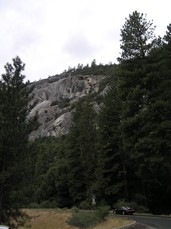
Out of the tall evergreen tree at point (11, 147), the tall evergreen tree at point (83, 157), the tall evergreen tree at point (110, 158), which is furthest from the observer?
the tall evergreen tree at point (83, 157)

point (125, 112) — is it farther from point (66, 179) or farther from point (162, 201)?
point (66, 179)

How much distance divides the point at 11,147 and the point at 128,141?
19917 millimetres

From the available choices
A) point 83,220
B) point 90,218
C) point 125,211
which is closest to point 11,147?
point 90,218

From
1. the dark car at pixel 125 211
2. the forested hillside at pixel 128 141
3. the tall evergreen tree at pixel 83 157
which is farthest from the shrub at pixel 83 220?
the tall evergreen tree at pixel 83 157

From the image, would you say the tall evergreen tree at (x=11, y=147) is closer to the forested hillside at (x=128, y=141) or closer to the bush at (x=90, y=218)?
the forested hillside at (x=128, y=141)

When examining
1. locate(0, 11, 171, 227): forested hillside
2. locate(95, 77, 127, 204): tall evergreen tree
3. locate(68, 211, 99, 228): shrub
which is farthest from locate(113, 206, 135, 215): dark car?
locate(95, 77, 127, 204): tall evergreen tree

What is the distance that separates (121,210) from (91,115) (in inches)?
1123

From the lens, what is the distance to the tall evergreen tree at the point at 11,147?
94.2 ft

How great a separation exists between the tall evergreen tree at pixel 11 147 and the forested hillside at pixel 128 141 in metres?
0.12

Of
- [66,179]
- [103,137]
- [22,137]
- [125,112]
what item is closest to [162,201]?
[103,137]

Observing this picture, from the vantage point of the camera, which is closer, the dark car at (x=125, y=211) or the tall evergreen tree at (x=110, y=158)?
the dark car at (x=125, y=211)

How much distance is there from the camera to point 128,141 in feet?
151

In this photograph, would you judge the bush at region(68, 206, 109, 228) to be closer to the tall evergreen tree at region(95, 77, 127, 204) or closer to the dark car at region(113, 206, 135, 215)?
the dark car at region(113, 206, 135, 215)

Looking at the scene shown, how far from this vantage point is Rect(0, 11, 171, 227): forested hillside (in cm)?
4228
